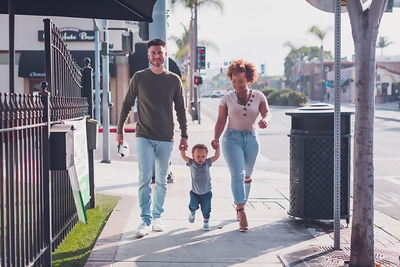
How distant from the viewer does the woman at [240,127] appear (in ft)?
18.9

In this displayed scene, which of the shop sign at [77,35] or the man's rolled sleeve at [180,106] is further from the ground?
the shop sign at [77,35]

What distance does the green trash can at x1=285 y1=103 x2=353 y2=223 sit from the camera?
5.98 meters

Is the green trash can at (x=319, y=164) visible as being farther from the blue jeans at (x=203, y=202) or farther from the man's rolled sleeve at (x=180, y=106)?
the man's rolled sleeve at (x=180, y=106)

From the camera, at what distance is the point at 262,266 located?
4.57m

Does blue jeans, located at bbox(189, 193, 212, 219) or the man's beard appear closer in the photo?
the man's beard

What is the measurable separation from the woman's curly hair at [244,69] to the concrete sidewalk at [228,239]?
171cm

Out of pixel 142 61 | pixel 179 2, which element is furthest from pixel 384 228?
pixel 179 2

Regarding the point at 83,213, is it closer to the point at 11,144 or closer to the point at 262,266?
the point at 11,144

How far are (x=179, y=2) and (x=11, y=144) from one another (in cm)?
3820

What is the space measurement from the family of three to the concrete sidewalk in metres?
0.24

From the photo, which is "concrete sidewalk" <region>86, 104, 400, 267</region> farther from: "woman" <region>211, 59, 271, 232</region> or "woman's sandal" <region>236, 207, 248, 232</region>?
"woman" <region>211, 59, 271, 232</region>

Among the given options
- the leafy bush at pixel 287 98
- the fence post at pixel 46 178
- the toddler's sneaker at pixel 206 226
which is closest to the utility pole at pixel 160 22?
the toddler's sneaker at pixel 206 226

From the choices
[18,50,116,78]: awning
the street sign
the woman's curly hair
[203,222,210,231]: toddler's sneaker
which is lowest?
[203,222,210,231]: toddler's sneaker

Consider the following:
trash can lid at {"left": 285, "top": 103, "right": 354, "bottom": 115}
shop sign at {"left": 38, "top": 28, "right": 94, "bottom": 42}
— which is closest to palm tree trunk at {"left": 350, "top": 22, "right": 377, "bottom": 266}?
trash can lid at {"left": 285, "top": 103, "right": 354, "bottom": 115}
